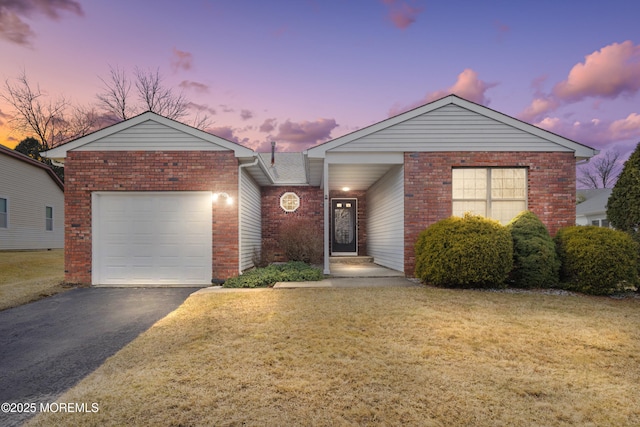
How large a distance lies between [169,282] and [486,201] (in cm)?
871

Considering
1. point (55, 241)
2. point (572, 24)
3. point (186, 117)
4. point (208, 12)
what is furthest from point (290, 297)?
point (186, 117)

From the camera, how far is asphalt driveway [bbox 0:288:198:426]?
10.5ft

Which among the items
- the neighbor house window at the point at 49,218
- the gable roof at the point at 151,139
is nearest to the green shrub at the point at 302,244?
the gable roof at the point at 151,139

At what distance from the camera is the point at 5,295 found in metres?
7.47

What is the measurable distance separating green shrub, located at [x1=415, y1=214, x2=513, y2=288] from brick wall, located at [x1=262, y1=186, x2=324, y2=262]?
22.1 ft

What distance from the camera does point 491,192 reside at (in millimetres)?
9156

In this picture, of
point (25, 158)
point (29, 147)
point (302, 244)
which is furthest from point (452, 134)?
point (29, 147)

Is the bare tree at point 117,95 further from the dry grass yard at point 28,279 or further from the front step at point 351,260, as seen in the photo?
the front step at point 351,260

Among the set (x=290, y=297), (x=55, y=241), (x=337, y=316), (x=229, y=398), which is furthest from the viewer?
(x=55, y=241)

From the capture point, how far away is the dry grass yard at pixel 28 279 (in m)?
7.34

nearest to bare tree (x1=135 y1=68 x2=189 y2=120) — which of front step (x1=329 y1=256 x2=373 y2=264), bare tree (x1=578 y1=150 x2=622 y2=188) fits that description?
front step (x1=329 y1=256 x2=373 y2=264)

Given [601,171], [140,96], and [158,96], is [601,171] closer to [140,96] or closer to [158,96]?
[158,96]

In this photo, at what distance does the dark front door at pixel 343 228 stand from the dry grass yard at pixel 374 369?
29.7 ft

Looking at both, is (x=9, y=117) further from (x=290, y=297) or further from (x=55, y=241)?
(x=290, y=297)
